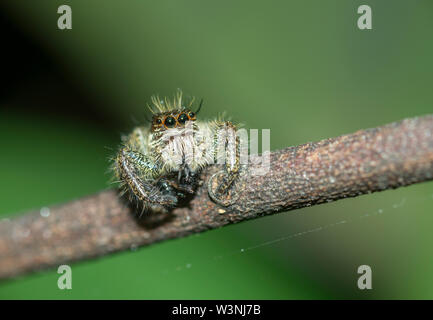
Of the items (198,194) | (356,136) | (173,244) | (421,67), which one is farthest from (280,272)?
(421,67)

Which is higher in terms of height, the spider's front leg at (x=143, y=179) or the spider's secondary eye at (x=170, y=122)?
the spider's secondary eye at (x=170, y=122)

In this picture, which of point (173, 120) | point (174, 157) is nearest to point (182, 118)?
point (173, 120)

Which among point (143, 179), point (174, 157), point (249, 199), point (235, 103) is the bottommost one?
point (249, 199)

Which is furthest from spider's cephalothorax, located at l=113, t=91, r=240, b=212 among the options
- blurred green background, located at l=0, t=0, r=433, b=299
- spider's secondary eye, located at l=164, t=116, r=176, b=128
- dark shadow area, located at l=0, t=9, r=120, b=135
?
dark shadow area, located at l=0, t=9, r=120, b=135

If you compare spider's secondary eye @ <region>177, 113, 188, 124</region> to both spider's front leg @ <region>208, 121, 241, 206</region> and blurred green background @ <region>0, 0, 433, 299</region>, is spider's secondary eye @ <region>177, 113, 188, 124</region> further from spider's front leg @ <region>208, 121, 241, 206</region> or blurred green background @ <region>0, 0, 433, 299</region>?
blurred green background @ <region>0, 0, 433, 299</region>

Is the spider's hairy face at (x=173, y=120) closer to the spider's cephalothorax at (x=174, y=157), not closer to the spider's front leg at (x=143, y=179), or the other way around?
the spider's cephalothorax at (x=174, y=157)

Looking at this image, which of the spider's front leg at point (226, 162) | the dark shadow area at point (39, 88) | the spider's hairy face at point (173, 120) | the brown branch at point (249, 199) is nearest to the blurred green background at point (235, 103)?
the dark shadow area at point (39, 88)

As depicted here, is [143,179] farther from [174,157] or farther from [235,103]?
[235,103]

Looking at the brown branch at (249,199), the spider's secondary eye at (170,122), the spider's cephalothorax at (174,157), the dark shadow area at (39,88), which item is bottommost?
the brown branch at (249,199)
